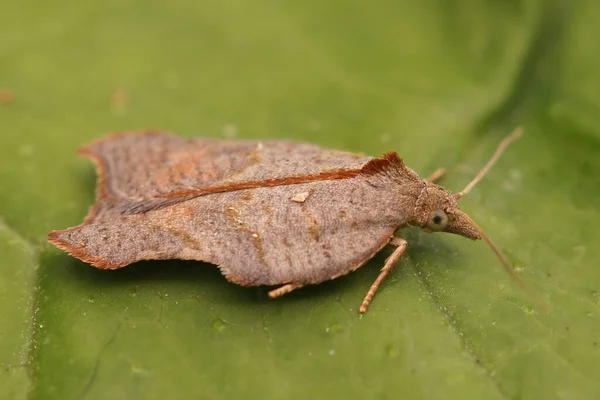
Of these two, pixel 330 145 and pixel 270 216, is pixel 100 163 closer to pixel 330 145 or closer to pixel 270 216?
pixel 270 216

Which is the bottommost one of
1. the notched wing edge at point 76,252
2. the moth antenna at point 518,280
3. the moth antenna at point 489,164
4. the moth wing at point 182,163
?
the notched wing edge at point 76,252

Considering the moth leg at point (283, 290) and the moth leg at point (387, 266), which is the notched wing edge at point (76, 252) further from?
the moth leg at point (387, 266)

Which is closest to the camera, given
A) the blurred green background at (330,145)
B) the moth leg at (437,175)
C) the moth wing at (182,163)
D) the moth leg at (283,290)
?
the blurred green background at (330,145)

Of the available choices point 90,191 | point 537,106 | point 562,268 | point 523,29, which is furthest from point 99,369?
point 523,29

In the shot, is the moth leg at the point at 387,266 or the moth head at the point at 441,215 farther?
the moth head at the point at 441,215

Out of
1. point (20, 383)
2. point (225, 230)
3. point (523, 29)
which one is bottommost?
point (20, 383)

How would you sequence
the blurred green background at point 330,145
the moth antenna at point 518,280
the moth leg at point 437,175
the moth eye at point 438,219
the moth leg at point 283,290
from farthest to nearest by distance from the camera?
the moth leg at point 437,175 → the moth eye at point 438,219 → the moth antenna at point 518,280 → the moth leg at point 283,290 → the blurred green background at point 330,145

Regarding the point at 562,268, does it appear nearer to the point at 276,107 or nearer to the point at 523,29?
the point at 523,29

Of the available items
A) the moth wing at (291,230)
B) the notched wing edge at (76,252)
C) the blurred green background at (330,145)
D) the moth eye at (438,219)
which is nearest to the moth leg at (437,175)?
the blurred green background at (330,145)
